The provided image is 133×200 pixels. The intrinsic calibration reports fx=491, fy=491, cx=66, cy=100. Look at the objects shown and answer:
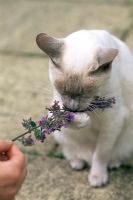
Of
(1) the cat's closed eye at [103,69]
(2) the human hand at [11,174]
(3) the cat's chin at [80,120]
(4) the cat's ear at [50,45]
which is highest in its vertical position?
(4) the cat's ear at [50,45]

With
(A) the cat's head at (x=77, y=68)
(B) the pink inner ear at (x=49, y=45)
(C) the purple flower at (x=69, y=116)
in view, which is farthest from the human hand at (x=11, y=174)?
(B) the pink inner ear at (x=49, y=45)

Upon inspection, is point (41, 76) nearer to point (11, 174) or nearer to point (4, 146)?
point (4, 146)

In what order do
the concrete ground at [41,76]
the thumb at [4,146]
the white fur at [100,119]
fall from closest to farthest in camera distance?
→ the thumb at [4,146] < the white fur at [100,119] < the concrete ground at [41,76]

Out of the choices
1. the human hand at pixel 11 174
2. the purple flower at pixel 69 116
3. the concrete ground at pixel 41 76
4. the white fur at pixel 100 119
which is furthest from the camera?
the concrete ground at pixel 41 76

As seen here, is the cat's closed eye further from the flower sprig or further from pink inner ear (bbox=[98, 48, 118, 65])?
the flower sprig

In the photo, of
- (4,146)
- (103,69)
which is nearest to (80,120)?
(103,69)

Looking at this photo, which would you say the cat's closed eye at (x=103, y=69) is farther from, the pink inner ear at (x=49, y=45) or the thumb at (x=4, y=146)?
the thumb at (x=4, y=146)

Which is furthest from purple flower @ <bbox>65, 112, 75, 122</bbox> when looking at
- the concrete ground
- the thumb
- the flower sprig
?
the concrete ground

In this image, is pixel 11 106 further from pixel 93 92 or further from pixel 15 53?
pixel 93 92
